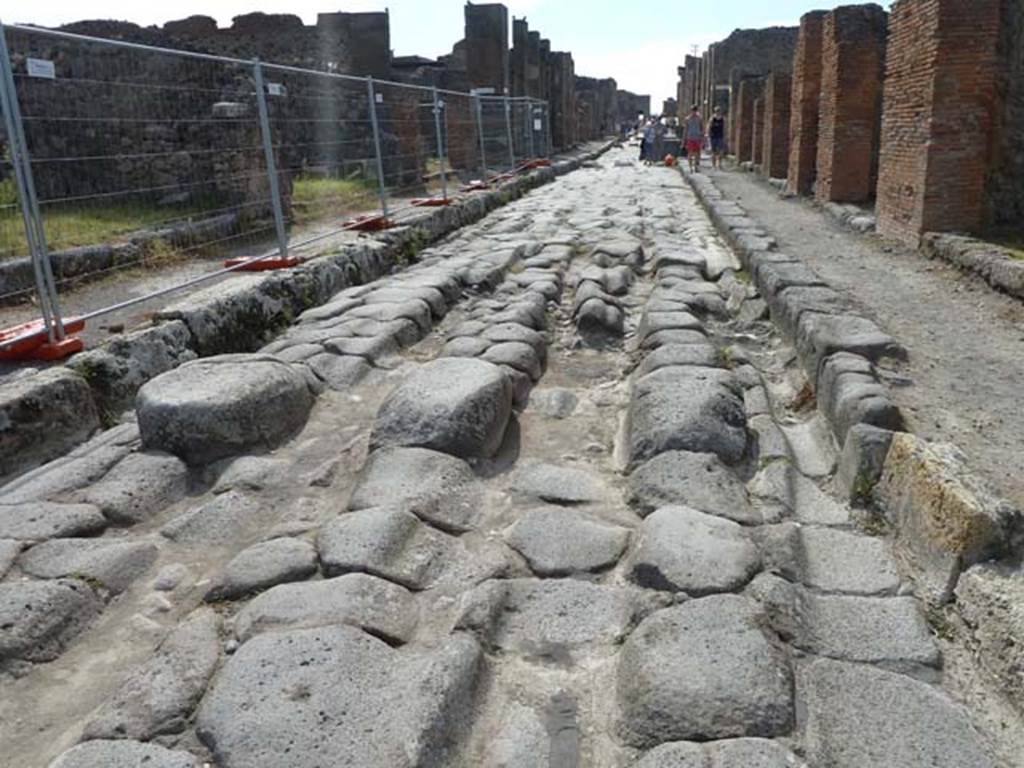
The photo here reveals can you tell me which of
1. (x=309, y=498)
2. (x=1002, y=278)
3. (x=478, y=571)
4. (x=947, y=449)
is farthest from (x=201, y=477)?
(x=1002, y=278)

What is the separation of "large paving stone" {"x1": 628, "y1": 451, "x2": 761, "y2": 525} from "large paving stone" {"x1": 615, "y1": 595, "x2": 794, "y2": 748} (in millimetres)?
703

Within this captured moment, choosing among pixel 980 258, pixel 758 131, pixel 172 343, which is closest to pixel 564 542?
pixel 172 343

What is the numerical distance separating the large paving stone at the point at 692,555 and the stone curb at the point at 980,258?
423 cm

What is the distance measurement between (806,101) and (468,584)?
13.4 metres

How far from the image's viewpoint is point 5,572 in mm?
2777

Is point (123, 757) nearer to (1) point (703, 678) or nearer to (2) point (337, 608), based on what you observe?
(2) point (337, 608)

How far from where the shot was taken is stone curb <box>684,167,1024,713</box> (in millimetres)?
2348

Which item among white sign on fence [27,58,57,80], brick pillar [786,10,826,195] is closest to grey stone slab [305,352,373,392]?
white sign on fence [27,58,57,80]

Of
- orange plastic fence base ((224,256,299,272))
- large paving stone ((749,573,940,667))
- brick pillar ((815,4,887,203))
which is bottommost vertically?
large paving stone ((749,573,940,667))

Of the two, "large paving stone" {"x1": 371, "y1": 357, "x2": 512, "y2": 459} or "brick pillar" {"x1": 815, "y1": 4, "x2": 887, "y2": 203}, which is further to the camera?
"brick pillar" {"x1": 815, "y1": 4, "x2": 887, "y2": 203}

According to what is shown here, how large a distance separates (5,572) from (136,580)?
385 mm

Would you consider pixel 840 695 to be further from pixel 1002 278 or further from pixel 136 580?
pixel 1002 278

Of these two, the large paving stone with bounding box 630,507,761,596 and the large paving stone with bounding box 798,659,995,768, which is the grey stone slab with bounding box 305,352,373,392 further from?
the large paving stone with bounding box 798,659,995,768

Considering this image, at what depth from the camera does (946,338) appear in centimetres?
515
